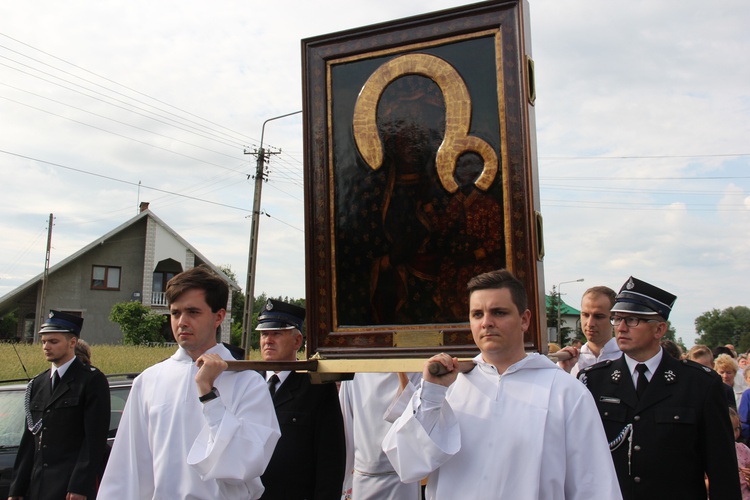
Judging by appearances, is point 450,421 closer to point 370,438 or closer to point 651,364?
point 651,364

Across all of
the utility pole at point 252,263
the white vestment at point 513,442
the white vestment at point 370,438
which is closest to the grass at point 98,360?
the utility pole at point 252,263

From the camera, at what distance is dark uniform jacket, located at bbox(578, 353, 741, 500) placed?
349 cm

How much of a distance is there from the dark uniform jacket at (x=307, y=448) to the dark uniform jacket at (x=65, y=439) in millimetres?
2033

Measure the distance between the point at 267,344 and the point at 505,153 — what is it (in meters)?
2.03

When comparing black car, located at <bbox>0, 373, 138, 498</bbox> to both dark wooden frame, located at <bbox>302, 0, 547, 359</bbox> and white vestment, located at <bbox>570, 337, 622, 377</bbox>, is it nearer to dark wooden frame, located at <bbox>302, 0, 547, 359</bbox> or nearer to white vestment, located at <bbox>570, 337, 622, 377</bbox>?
dark wooden frame, located at <bbox>302, 0, 547, 359</bbox>

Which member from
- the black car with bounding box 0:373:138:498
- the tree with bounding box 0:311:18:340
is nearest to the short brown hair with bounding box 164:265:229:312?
the black car with bounding box 0:373:138:498

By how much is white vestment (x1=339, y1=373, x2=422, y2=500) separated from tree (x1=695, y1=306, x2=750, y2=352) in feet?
310

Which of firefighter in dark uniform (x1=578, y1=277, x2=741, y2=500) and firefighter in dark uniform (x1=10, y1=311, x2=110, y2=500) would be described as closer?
firefighter in dark uniform (x1=578, y1=277, x2=741, y2=500)

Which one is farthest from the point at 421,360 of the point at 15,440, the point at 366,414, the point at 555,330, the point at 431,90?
the point at 555,330

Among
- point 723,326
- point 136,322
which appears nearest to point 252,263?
point 136,322

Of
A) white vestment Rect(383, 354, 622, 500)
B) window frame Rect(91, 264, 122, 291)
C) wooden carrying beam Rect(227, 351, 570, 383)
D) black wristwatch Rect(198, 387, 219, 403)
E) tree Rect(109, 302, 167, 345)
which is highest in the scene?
window frame Rect(91, 264, 122, 291)

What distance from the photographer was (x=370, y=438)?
198 inches

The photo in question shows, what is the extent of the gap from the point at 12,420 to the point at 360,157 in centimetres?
538

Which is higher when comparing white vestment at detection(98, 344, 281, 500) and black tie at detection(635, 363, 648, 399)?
black tie at detection(635, 363, 648, 399)
